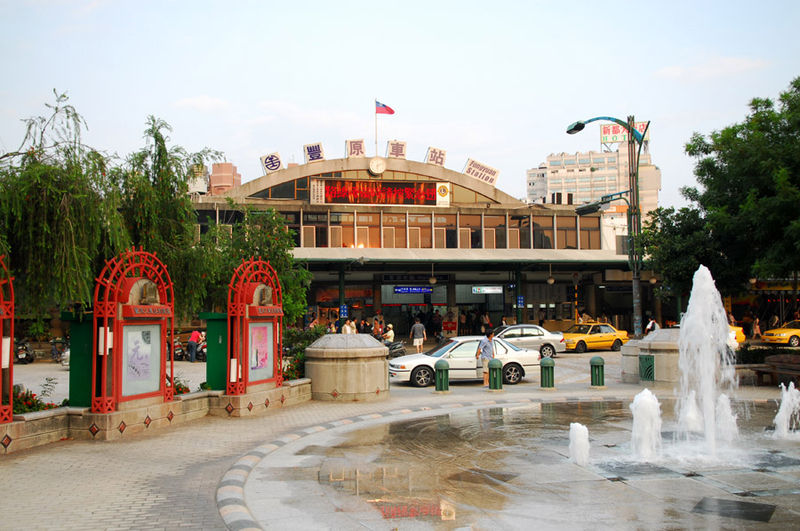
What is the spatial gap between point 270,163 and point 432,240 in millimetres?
11813

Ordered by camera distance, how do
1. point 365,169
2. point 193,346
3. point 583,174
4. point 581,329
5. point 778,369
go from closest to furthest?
point 778,369 < point 193,346 < point 581,329 < point 365,169 < point 583,174

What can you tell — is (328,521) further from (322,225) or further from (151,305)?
(322,225)

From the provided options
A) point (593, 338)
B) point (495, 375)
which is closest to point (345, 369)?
point (495, 375)

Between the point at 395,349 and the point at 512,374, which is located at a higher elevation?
the point at 395,349

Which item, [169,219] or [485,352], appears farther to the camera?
[485,352]

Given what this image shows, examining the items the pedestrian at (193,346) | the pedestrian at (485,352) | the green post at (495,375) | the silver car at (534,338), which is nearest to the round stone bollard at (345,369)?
the green post at (495,375)

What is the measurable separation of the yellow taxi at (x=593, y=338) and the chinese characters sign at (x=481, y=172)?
52.3 ft

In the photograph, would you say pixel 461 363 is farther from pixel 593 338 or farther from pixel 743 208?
pixel 593 338

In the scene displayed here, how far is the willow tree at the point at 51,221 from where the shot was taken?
36.9ft

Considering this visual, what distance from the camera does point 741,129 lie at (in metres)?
20.9

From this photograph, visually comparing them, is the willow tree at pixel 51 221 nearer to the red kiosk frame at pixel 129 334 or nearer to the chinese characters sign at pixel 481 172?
the red kiosk frame at pixel 129 334

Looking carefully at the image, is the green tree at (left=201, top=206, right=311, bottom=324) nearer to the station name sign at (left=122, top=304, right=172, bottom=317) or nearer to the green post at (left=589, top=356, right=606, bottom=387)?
the station name sign at (left=122, top=304, right=172, bottom=317)

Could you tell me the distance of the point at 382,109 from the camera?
45.6 metres

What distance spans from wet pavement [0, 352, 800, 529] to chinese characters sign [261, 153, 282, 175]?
32.4m
